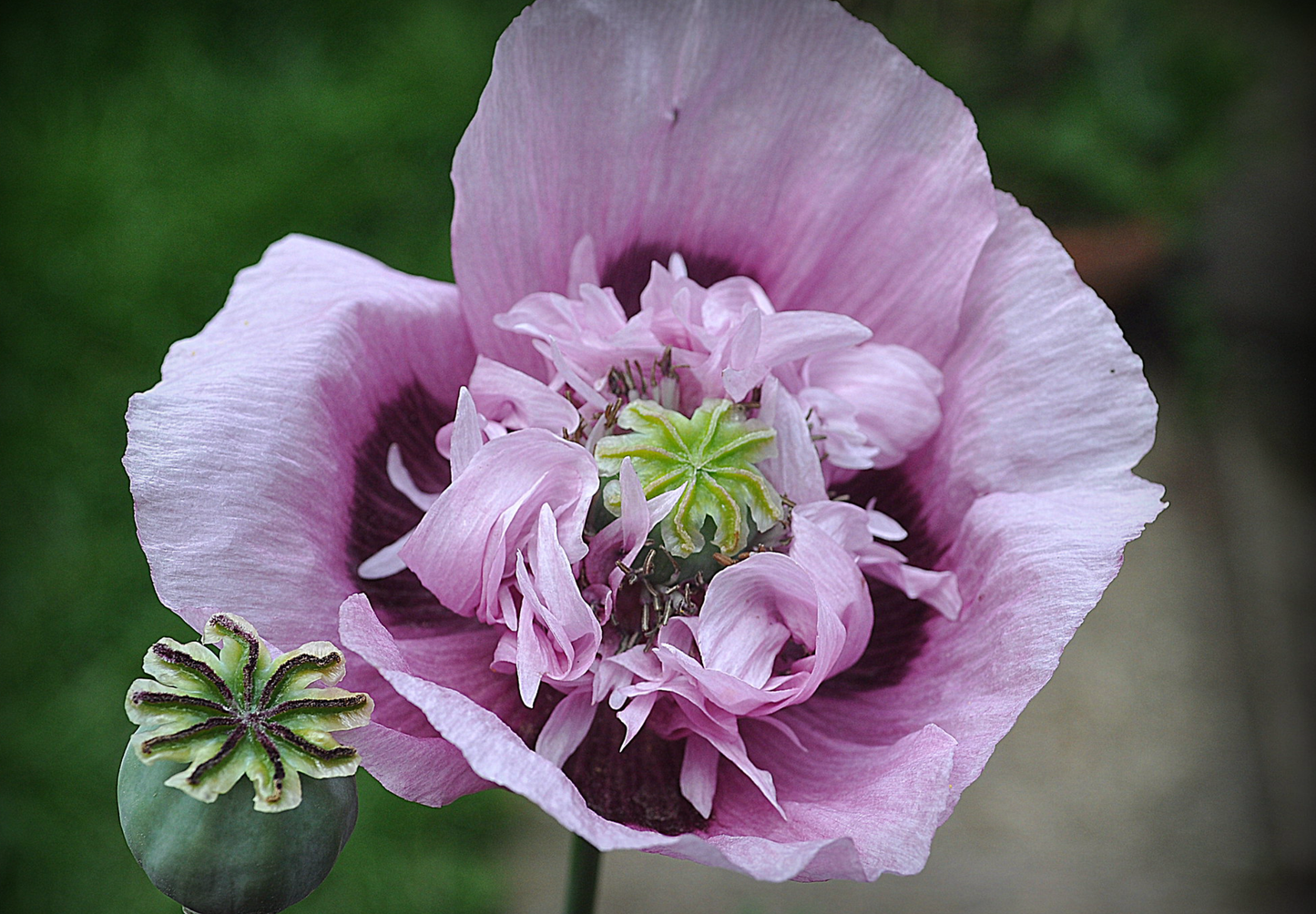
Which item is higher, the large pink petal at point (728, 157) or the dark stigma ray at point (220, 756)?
the large pink petal at point (728, 157)

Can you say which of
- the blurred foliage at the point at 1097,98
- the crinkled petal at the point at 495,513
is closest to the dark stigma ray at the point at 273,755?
the crinkled petal at the point at 495,513

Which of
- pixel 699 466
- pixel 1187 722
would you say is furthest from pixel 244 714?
pixel 1187 722

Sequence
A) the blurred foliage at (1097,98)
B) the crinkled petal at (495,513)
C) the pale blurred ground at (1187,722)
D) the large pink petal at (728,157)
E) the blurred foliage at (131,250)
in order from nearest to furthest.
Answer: the crinkled petal at (495,513)
the large pink petal at (728,157)
the blurred foliage at (131,250)
the pale blurred ground at (1187,722)
the blurred foliage at (1097,98)

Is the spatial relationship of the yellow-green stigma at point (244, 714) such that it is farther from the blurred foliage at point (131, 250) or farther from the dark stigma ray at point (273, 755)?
the blurred foliage at point (131, 250)

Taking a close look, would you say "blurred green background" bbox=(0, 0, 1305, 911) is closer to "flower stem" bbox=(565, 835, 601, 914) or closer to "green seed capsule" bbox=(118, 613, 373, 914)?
"flower stem" bbox=(565, 835, 601, 914)

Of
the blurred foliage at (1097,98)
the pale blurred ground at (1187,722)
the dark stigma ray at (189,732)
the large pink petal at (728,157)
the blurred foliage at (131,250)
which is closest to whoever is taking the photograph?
the dark stigma ray at (189,732)

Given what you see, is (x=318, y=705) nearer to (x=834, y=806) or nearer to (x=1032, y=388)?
(x=834, y=806)
